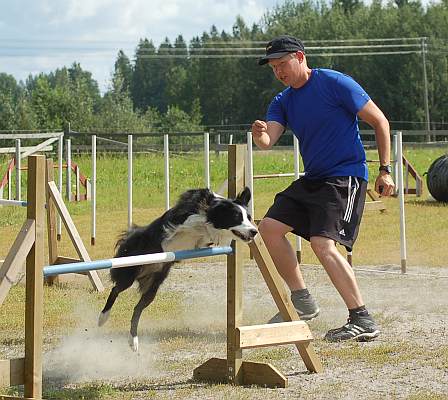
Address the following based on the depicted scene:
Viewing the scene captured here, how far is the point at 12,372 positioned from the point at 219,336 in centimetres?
235

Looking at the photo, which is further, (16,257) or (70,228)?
(70,228)

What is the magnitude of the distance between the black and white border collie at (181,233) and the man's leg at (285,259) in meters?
0.32

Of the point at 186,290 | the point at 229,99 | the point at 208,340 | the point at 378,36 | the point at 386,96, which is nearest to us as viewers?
the point at 208,340

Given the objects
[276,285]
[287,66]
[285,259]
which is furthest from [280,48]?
[276,285]

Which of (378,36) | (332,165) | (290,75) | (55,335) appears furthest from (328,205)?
(378,36)

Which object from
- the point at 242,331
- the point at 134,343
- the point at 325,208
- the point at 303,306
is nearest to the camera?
the point at 242,331

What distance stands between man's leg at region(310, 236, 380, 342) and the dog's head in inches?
18.2

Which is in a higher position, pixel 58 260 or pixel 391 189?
pixel 391 189

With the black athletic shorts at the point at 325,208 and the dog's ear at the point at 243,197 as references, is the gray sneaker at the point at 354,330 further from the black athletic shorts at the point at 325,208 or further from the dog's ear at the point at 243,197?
the dog's ear at the point at 243,197

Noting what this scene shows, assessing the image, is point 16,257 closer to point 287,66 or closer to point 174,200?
point 287,66

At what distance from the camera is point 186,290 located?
8.40 metres

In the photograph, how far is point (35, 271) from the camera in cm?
407

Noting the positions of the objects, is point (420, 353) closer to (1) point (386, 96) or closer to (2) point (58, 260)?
(2) point (58, 260)

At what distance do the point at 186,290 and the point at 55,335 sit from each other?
2.15 m
